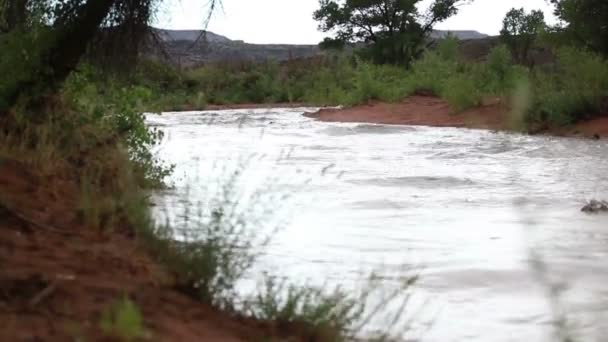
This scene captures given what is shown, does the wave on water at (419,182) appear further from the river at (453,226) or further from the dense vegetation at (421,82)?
the dense vegetation at (421,82)

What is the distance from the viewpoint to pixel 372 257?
250 inches

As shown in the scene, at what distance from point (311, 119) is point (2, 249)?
2480cm

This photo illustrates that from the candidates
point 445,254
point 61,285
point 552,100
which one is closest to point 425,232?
point 445,254

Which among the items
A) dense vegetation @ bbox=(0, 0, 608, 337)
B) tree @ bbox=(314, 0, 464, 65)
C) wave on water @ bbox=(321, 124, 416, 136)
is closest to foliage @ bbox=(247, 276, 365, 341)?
dense vegetation @ bbox=(0, 0, 608, 337)

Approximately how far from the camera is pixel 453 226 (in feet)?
25.8

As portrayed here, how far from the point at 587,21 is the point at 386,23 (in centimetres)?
2758

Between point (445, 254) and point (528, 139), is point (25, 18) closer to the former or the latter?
point (445, 254)

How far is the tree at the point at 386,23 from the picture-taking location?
48750mm

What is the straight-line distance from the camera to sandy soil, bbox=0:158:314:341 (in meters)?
3.10

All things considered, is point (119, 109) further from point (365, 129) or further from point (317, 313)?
point (365, 129)

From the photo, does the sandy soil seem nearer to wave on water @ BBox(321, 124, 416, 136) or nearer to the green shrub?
wave on water @ BBox(321, 124, 416, 136)

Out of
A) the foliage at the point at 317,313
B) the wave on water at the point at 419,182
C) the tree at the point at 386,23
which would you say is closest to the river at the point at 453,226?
the wave on water at the point at 419,182

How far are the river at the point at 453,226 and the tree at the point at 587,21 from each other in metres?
7.13

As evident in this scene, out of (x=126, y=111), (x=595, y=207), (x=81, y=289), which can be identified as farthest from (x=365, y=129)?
(x=81, y=289)
